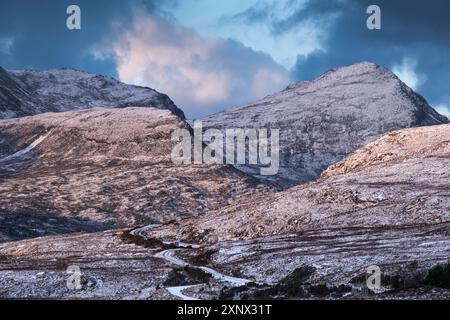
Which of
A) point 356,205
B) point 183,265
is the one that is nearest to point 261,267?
point 183,265

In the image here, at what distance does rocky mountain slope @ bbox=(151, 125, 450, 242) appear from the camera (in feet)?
408

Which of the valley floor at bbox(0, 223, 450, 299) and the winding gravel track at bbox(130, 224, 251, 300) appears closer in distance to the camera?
the valley floor at bbox(0, 223, 450, 299)

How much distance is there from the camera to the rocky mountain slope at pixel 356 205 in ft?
408

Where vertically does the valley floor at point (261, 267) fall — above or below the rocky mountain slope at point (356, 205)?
below

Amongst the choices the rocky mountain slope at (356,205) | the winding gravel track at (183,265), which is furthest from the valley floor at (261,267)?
the rocky mountain slope at (356,205)

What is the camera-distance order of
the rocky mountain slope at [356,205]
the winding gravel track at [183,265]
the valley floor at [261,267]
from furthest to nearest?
the rocky mountain slope at [356,205]
the winding gravel track at [183,265]
the valley floor at [261,267]

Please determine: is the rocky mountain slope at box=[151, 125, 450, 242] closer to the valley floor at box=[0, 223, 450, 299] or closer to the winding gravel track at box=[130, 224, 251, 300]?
the valley floor at box=[0, 223, 450, 299]

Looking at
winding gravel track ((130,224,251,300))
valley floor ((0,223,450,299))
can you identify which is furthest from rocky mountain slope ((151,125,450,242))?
winding gravel track ((130,224,251,300))

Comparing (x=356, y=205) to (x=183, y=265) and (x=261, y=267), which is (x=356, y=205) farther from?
(x=261, y=267)

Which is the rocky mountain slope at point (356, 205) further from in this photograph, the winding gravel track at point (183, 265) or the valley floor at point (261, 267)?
the winding gravel track at point (183, 265)
